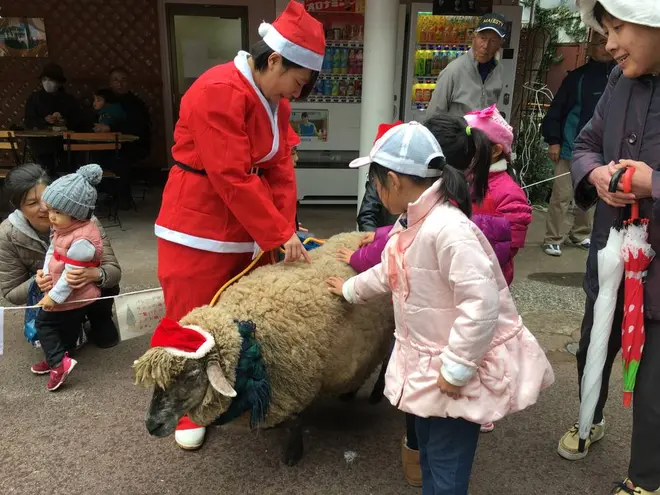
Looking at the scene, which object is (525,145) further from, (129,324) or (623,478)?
(129,324)

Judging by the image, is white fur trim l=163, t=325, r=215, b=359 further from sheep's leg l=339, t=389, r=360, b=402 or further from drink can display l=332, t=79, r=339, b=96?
drink can display l=332, t=79, r=339, b=96

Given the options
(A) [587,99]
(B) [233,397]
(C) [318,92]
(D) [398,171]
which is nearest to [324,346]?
(B) [233,397]

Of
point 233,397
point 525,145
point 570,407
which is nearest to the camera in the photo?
point 233,397

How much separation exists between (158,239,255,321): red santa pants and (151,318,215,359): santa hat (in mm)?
484

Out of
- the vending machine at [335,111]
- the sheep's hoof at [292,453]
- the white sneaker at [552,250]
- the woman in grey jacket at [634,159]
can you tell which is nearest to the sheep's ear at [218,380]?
the sheep's hoof at [292,453]

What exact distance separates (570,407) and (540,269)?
2.35m

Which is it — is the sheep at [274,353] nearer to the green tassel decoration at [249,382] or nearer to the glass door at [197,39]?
the green tassel decoration at [249,382]

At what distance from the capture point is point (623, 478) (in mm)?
2299

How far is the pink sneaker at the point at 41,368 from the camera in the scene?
10.1ft

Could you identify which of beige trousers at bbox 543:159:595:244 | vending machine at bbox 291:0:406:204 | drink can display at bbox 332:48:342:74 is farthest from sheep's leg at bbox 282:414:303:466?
drink can display at bbox 332:48:342:74

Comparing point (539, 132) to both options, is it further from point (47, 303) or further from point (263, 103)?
point (47, 303)

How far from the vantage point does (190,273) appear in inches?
90.4

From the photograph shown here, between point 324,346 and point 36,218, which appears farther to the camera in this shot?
point 36,218

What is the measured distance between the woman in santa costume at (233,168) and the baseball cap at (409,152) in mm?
589
